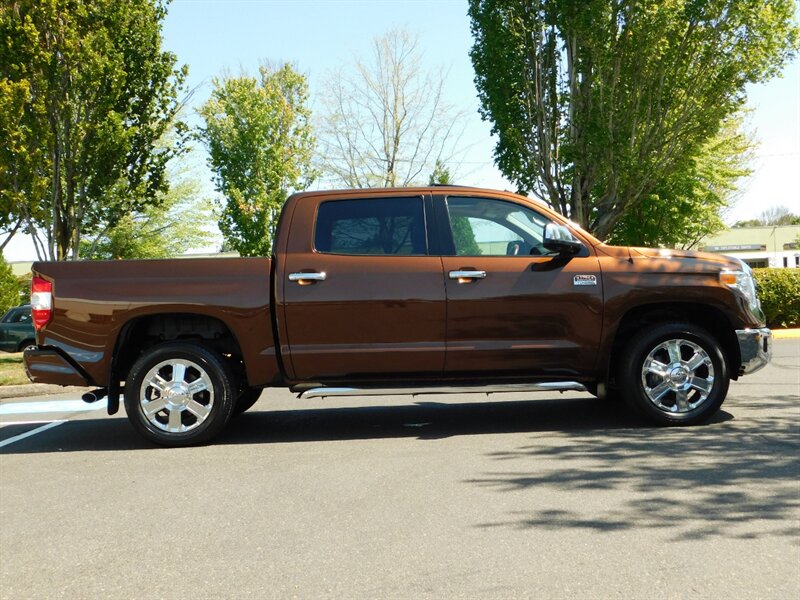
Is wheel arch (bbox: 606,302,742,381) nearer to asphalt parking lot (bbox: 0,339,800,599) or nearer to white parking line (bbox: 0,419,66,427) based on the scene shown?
asphalt parking lot (bbox: 0,339,800,599)

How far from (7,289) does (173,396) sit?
26260 millimetres

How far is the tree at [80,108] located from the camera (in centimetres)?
1662

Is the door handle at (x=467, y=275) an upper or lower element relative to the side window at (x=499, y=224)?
lower

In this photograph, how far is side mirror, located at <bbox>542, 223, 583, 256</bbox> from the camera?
6703mm

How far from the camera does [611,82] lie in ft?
72.0

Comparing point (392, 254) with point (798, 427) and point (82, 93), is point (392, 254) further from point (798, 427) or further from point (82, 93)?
point (82, 93)

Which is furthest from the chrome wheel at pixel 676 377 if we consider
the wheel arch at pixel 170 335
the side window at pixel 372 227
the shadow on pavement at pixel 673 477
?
the wheel arch at pixel 170 335

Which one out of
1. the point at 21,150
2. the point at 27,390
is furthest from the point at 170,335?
the point at 21,150

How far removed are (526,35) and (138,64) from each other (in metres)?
9.80

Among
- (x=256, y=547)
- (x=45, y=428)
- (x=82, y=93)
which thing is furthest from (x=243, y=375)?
(x=82, y=93)

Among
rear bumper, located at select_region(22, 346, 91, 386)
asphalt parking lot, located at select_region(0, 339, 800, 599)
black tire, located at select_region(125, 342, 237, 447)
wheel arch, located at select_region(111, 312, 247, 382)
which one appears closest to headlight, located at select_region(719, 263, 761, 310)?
asphalt parking lot, located at select_region(0, 339, 800, 599)

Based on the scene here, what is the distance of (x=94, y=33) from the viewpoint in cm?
1717

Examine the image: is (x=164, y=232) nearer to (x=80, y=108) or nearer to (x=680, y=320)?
(x=80, y=108)

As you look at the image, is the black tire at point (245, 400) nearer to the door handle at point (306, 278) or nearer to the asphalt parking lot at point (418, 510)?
the asphalt parking lot at point (418, 510)
